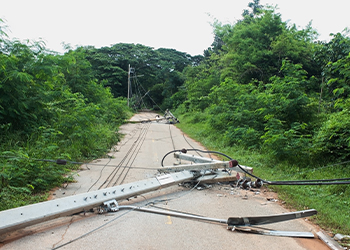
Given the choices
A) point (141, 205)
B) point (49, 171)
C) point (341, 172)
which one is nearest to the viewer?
point (141, 205)

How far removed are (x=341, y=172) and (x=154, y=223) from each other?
20.5 ft

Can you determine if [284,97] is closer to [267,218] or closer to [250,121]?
[250,121]

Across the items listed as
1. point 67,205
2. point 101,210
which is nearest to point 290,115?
point 101,210

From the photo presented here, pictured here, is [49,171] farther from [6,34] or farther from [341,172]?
[341,172]

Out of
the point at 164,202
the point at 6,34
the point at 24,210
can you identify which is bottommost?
the point at 164,202

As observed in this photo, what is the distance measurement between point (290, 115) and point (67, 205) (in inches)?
407

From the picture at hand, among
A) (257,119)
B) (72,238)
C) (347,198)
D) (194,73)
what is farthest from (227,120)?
(194,73)

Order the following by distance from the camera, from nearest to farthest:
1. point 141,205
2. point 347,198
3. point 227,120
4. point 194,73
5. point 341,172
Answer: point 141,205, point 347,198, point 341,172, point 227,120, point 194,73

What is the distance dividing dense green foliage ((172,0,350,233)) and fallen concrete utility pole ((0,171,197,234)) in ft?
11.2

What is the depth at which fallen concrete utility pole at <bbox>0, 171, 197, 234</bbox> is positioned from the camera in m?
4.07

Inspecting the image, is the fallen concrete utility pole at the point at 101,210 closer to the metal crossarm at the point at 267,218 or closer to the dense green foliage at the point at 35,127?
A: the metal crossarm at the point at 267,218

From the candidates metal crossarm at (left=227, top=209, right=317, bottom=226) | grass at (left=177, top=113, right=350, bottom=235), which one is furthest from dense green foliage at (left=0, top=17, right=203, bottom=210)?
grass at (left=177, top=113, right=350, bottom=235)

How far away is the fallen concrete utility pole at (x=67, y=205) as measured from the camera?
13.4 ft

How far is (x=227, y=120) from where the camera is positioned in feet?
57.6
